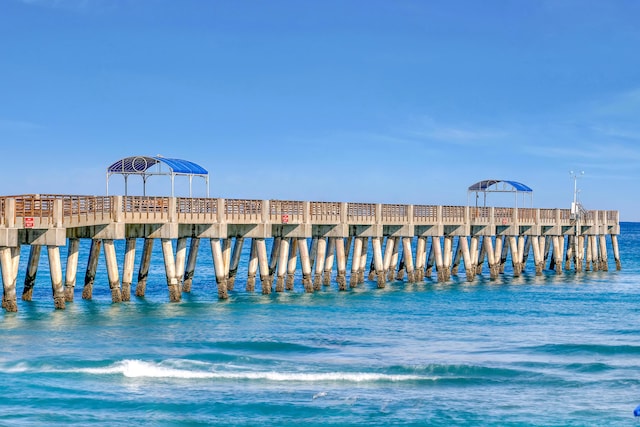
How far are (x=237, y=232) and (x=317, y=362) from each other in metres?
15.6

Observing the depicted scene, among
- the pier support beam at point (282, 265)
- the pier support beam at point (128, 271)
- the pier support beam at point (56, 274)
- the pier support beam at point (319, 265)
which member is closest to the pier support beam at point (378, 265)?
the pier support beam at point (319, 265)

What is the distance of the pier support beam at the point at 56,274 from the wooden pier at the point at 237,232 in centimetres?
4

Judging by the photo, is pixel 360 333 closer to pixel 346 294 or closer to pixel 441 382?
pixel 441 382

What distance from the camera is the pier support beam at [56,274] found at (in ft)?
106

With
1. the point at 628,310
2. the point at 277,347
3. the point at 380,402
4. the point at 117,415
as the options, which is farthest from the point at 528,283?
the point at 117,415

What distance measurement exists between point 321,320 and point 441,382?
36.4 ft

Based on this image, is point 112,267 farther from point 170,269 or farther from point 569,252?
point 569,252

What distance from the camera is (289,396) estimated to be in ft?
71.2

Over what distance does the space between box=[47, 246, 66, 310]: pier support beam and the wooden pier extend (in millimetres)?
35

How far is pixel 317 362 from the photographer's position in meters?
25.4

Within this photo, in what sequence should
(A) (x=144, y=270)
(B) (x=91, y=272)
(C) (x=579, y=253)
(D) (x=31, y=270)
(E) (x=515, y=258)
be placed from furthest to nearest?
1. (C) (x=579, y=253)
2. (E) (x=515, y=258)
3. (A) (x=144, y=270)
4. (B) (x=91, y=272)
5. (D) (x=31, y=270)

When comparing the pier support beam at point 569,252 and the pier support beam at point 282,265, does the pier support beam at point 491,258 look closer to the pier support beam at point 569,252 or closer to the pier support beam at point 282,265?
the pier support beam at point 569,252

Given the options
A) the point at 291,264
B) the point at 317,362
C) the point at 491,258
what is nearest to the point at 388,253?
the point at 491,258

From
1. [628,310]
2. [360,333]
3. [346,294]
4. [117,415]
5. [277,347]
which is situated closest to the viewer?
[117,415]
